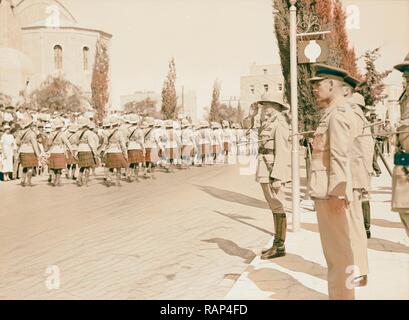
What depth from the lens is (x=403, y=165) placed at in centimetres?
474

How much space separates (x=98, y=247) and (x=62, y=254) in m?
0.54

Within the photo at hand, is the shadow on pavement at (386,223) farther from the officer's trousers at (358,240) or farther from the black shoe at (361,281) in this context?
the black shoe at (361,281)

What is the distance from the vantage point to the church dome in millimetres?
35594

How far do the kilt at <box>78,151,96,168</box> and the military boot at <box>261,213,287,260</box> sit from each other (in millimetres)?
9290

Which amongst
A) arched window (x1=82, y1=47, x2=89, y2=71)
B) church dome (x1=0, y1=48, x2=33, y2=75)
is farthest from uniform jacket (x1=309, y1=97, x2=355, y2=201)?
church dome (x1=0, y1=48, x2=33, y2=75)

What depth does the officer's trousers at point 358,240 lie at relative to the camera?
17.1ft

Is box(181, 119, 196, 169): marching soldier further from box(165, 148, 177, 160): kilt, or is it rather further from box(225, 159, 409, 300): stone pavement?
box(225, 159, 409, 300): stone pavement

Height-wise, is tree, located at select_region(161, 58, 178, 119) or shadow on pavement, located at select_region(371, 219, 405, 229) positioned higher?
tree, located at select_region(161, 58, 178, 119)

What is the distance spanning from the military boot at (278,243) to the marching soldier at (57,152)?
1015 cm

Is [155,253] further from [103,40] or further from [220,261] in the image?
[103,40]

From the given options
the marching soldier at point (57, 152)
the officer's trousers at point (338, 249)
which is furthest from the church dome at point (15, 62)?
the officer's trousers at point (338, 249)
